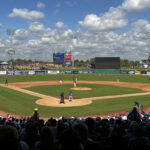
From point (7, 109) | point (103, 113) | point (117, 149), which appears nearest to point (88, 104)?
point (103, 113)

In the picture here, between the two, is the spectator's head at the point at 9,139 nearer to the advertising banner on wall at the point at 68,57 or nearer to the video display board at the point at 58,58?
the video display board at the point at 58,58

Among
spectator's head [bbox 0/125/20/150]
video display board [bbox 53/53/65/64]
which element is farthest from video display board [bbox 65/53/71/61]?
spectator's head [bbox 0/125/20/150]

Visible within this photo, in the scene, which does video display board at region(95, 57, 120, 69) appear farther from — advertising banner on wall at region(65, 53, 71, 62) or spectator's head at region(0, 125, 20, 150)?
spectator's head at region(0, 125, 20, 150)

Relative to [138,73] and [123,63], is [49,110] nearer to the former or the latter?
[138,73]

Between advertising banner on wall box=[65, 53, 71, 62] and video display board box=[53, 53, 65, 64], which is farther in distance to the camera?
advertising banner on wall box=[65, 53, 71, 62]

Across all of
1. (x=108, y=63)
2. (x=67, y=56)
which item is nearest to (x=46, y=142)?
(x=67, y=56)

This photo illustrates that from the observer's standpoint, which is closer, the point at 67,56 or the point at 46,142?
the point at 46,142

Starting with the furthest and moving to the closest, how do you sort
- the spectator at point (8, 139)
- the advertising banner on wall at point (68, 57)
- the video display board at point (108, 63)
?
the video display board at point (108, 63), the advertising banner on wall at point (68, 57), the spectator at point (8, 139)

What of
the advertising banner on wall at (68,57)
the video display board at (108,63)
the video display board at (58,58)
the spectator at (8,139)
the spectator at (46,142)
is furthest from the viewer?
the video display board at (108,63)

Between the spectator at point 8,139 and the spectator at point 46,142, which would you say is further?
the spectator at point 46,142

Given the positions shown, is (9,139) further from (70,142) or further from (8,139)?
(70,142)

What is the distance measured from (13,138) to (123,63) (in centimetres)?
18450

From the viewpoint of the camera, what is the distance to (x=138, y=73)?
77500mm

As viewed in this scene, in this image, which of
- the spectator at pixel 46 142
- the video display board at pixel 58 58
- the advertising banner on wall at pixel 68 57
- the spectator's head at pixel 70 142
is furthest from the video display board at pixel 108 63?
the spectator's head at pixel 70 142
